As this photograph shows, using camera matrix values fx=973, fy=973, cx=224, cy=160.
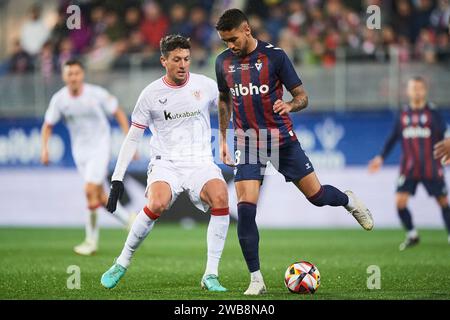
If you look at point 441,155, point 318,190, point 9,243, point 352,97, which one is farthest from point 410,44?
point 441,155

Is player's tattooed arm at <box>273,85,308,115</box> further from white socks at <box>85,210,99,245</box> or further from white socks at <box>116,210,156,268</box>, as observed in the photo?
white socks at <box>85,210,99,245</box>

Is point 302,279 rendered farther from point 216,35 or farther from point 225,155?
point 216,35

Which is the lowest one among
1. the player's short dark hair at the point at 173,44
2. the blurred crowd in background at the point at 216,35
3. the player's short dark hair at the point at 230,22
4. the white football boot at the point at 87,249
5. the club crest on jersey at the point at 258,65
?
the white football boot at the point at 87,249

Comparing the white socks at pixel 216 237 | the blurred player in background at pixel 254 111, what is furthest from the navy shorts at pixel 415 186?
the white socks at pixel 216 237

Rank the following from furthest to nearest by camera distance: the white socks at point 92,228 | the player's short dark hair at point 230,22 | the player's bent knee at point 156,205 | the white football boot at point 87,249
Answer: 1. the white socks at point 92,228
2. the white football boot at point 87,249
3. the player's bent knee at point 156,205
4. the player's short dark hair at point 230,22

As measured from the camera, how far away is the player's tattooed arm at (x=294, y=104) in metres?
8.34

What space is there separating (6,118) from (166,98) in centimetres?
1073

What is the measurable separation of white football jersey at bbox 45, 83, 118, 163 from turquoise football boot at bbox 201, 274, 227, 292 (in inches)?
205

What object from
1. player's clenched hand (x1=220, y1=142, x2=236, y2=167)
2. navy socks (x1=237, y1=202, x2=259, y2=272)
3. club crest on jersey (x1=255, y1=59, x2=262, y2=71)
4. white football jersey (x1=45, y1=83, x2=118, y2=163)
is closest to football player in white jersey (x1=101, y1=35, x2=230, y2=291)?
player's clenched hand (x1=220, y1=142, x2=236, y2=167)

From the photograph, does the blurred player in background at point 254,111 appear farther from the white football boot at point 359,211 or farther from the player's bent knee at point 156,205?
the player's bent knee at point 156,205

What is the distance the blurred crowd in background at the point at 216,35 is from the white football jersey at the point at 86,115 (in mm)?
4543

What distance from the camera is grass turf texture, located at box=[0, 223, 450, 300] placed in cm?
862

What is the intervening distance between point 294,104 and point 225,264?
139 inches

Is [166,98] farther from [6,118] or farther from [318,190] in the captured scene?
[6,118]
